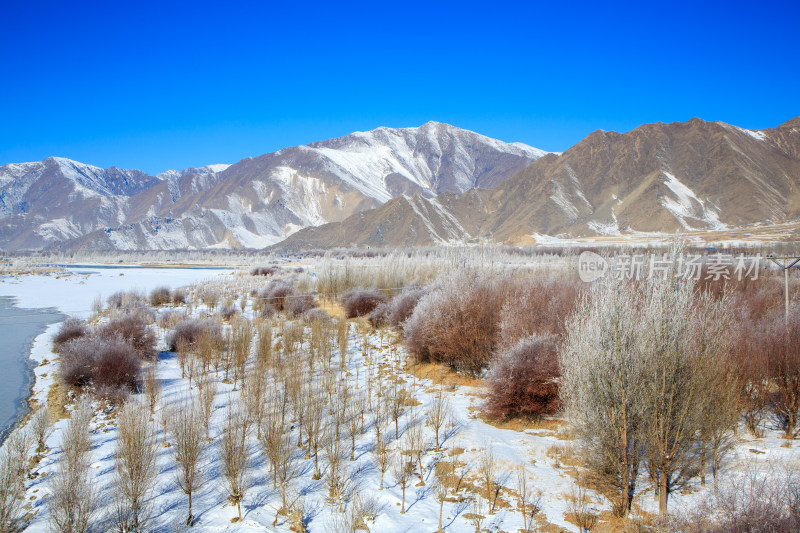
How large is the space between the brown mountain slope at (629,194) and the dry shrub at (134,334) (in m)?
64.3

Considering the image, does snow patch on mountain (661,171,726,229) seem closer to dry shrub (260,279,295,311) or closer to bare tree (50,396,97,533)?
dry shrub (260,279,295,311)

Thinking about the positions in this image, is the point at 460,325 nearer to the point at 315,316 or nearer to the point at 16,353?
the point at 315,316

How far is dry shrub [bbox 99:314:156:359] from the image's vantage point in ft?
35.6

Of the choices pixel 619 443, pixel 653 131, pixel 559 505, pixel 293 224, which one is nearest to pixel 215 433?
pixel 559 505

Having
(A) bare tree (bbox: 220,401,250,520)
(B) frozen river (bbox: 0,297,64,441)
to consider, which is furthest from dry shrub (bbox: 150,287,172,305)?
(A) bare tree (bbox: 220,401,250,520)

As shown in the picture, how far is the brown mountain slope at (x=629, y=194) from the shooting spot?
72188 millimetres

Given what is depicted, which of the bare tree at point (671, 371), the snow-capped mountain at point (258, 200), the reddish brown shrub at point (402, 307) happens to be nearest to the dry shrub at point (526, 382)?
the bare tree at point (671, 371)

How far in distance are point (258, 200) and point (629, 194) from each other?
300ft

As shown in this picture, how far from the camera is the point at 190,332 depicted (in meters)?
12.2

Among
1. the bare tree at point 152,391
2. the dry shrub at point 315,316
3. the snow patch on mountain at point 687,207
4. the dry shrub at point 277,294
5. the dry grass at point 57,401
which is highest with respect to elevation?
the snow patch on mountain at point 687,207

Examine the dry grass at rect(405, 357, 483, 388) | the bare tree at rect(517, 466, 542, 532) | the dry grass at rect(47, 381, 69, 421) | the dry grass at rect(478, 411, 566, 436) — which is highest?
the dry grass at rect(47, 381, 69, 421)

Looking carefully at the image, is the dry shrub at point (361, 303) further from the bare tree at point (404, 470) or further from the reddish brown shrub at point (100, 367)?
the bare tree at point (404, 470)

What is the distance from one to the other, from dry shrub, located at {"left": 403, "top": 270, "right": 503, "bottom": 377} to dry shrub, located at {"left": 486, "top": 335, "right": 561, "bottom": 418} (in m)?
2.35

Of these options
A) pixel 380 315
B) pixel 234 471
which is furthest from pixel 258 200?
pixel 234 471
